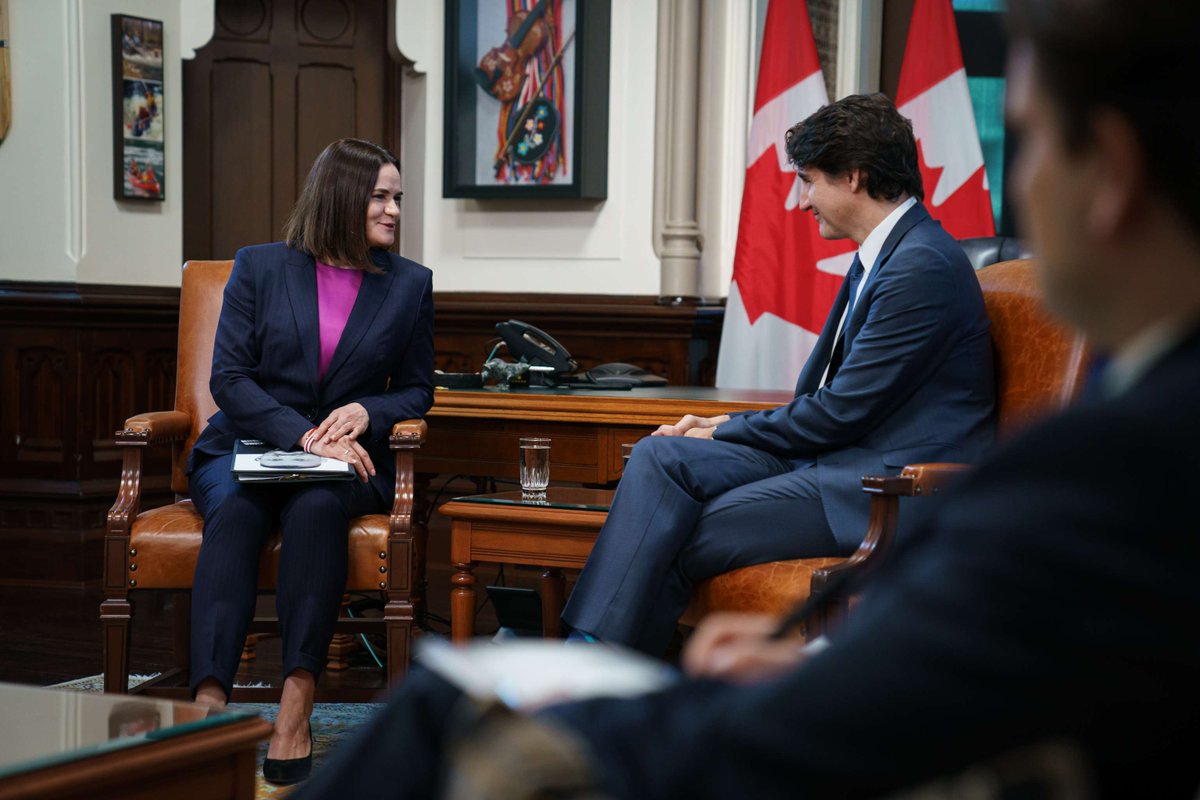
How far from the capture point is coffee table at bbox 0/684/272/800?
1.63 metres

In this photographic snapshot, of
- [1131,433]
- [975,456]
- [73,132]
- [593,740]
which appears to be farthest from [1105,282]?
[73,132]

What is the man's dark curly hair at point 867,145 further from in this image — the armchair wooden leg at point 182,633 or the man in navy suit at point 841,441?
the armchair wooden leg at point 182,633

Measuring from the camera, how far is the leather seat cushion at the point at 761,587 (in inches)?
103

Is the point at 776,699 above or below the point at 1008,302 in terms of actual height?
below

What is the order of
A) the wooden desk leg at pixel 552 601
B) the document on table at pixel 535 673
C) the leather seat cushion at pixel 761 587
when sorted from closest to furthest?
the document on table at pixel 535 673
the leather seat cushion at pixel 761 587
the wooden desk leg at pixel 552 601

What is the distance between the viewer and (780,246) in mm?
4930

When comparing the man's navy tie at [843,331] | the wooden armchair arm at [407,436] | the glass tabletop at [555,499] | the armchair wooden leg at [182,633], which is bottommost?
the armchair wooden leg at [182,633]

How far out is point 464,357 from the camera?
554 cm

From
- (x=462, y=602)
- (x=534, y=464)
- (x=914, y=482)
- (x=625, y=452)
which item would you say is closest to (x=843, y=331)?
(x=914, y=482)

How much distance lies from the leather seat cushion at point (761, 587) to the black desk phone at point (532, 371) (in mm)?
1200

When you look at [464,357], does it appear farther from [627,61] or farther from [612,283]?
[627,61]

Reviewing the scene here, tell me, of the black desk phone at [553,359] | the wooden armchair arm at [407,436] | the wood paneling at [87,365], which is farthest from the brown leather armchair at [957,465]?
the wood paneling at [87,365]

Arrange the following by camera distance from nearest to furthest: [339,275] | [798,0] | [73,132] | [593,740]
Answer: [593,740], [339,275], [798,0], [73,132]

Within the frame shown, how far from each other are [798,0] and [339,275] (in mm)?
2347
